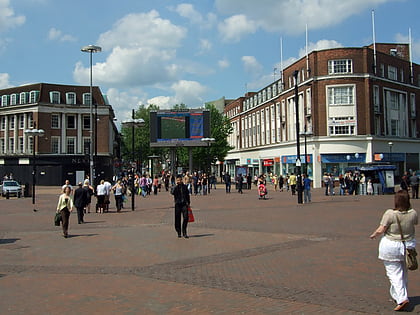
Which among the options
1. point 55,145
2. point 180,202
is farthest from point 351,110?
point 180,202

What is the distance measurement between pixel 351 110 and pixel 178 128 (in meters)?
19.5

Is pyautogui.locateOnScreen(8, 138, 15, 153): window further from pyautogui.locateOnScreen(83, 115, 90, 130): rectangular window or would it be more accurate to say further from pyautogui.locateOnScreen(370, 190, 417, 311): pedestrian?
pyautogui.locateOnScreen(370, 190, 417, 311): pedestrian

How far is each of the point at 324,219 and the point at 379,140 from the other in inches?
1383

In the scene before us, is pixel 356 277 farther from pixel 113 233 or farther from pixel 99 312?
pixel 113 233

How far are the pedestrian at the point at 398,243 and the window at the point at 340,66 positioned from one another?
43.5 metres

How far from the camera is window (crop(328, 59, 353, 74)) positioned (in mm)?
46281

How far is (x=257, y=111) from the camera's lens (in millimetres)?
68438

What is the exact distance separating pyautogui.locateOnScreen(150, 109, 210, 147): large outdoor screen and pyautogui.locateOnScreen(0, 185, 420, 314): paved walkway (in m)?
30.7

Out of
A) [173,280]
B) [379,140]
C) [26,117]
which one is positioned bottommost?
[173,280]

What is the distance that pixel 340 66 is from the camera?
4634cm

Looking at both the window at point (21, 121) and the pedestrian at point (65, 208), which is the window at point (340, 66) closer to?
the pedestrian at point (65, 208)

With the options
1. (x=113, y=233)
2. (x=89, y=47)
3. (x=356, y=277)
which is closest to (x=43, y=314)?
(x=356, y=277)

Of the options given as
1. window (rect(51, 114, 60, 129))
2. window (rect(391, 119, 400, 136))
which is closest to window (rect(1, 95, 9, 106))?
window (rect(51, 114, 60, 129))

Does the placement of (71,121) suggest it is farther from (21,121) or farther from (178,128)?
(178,128)
